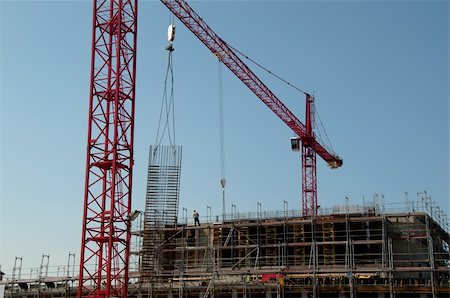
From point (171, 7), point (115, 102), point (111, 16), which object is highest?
point (171, 7)

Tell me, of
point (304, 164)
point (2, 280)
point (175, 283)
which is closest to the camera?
point (175, 283)

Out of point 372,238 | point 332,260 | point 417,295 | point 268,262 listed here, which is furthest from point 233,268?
point 417,295

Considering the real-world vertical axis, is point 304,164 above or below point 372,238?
above

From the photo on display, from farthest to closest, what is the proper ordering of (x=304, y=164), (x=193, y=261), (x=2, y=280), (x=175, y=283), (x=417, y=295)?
(x=304, y=164) → (x=2, y=280) → (x=193, y=261) → (x=175, y=283) → (x=417, y=295)

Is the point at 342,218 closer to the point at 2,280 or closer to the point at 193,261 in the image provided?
the point at 193,261

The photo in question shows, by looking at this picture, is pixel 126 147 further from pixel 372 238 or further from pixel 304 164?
pixel 304 164

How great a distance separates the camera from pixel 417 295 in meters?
37.3

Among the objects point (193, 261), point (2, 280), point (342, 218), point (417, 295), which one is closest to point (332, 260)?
point (342, 218)

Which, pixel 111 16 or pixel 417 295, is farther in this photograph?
pixel 111 16

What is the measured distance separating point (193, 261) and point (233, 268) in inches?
171

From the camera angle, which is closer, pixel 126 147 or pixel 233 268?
pixel 126 147

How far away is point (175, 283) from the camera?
43.9 metres

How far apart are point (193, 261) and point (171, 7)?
22.1 meters

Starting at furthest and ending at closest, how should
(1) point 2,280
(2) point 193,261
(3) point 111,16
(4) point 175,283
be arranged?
Result: (1) point 2,280 < (2) point 193,261 < (4) point 175,283 < (3) point 111,16
